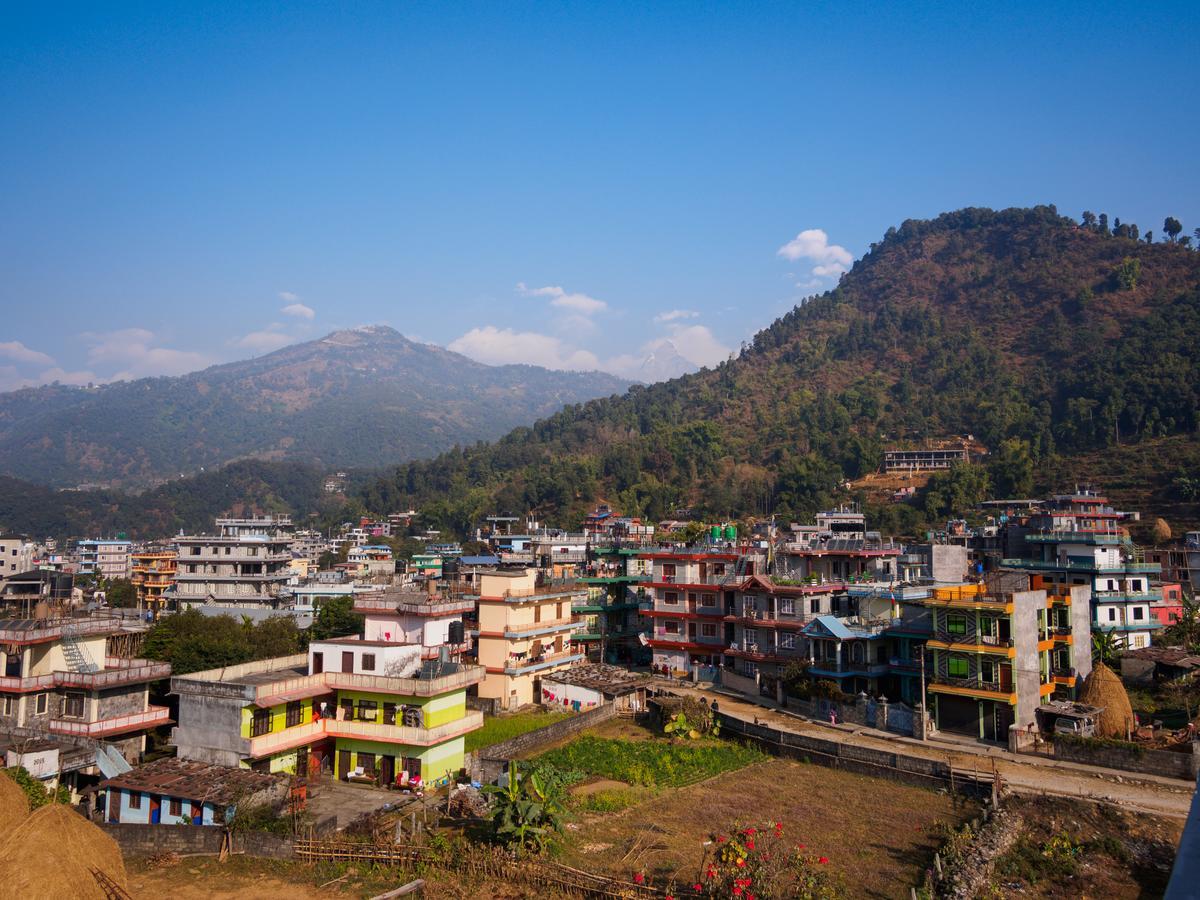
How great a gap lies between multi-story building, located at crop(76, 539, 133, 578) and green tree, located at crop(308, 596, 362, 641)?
69936 millimetres

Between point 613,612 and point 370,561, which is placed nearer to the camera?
point 613,612

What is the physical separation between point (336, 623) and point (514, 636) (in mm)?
14251

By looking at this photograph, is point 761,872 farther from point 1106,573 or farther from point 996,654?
point 1106,573

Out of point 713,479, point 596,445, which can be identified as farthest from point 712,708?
point 596,445

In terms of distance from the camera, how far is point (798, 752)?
3136 centimetres

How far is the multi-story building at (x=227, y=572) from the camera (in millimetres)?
68188

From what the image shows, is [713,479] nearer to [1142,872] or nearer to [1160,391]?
[1160,391]

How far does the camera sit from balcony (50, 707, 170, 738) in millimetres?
29141

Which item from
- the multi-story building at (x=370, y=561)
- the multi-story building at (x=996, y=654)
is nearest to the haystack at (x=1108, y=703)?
the multi-story building at (x=996, y=654)

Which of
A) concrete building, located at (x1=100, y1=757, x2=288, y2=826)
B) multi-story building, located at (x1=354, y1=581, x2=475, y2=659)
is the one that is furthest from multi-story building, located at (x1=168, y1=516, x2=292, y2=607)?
concrete building, located at (x1=100, y1=757, x2=288, y2=826)

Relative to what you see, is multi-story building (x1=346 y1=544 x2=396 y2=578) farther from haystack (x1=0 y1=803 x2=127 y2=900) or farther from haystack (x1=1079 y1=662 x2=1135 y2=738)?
haystack (x1=0 y1=803 x2=127 y2=900)

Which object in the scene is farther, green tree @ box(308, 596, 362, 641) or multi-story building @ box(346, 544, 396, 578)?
multi-story building @ box(346, 544, 396, 578)

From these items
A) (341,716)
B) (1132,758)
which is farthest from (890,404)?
(341,716)

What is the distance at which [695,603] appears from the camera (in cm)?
4659
